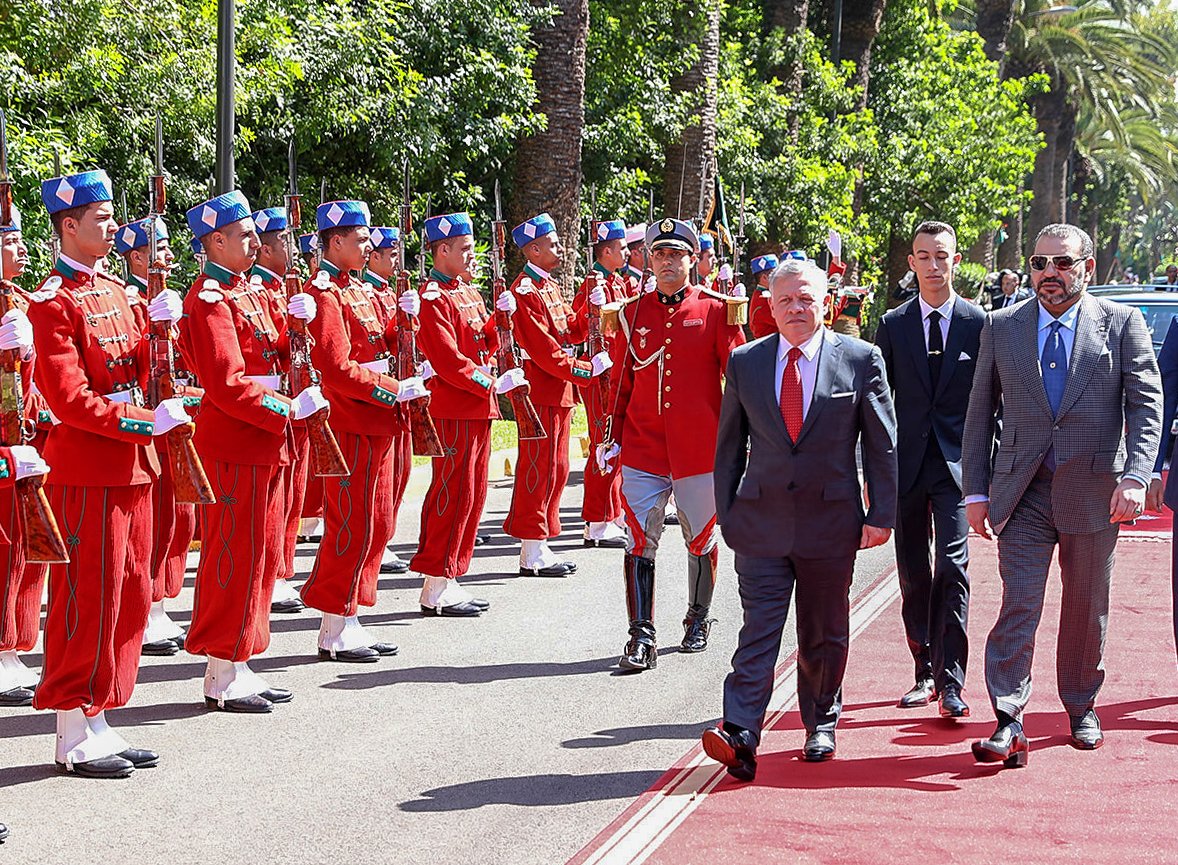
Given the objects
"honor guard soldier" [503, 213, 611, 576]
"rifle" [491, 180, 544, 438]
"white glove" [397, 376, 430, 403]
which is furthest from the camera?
"honor guard soldier" [503, 213, 611, 576]

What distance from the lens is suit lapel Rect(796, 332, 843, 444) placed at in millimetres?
6441

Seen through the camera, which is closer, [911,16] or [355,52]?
[355,52]

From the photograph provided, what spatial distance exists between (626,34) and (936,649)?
50.3 ft

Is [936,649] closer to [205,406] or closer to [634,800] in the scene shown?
[634,800]

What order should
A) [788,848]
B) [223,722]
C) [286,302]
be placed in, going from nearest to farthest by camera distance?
[788,848] < [223,722] < [286,302]

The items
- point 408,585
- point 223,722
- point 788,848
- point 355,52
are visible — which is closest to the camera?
point 788,848

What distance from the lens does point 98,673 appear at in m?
6.48

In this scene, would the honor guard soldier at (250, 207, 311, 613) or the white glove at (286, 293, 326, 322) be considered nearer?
the white glove at (286, 293, 326, 322)

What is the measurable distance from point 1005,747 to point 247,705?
131 inches

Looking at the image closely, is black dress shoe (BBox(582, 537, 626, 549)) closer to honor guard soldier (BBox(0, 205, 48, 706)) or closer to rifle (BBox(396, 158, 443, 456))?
rifle (BBox(396, 158, 443, 456))

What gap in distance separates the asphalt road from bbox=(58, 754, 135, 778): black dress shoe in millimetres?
61

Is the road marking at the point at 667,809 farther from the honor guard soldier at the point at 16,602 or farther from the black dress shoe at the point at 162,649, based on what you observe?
the black dress shoe at the point at 162,649

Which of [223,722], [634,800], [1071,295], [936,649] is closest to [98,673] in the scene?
[223,722]

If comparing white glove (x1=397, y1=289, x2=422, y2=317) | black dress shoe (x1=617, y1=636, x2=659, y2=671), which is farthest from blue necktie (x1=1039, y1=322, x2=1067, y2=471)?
white glove (x1=397, y1=289, x2=422, y2=317)
